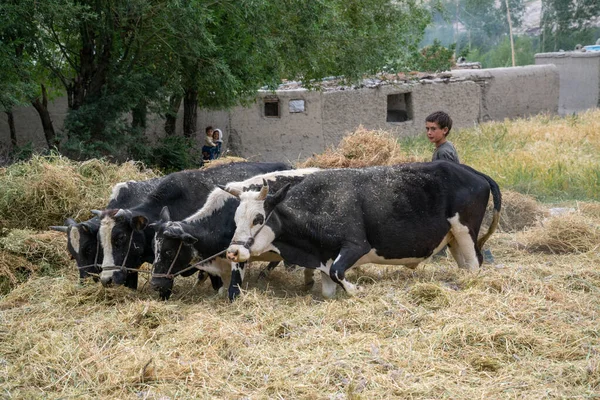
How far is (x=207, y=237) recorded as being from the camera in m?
8.38

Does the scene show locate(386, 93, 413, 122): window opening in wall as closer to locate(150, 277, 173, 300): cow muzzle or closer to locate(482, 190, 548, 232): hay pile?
locate(482, 190, 548, 232): hay pile

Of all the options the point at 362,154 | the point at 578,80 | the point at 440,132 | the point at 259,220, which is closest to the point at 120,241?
the point at 259,220

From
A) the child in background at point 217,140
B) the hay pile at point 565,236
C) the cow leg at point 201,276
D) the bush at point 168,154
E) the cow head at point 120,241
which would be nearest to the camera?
the cow head at point 120,241

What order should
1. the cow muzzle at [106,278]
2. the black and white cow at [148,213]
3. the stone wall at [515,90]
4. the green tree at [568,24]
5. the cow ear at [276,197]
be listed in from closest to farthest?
the cow ear at [276,197] → the cow muzzle at [106,278] → the black and white cow at [148,213] → the stone wall at [515,90] → the green tree at [568,24]

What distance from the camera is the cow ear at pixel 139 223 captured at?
8562mm

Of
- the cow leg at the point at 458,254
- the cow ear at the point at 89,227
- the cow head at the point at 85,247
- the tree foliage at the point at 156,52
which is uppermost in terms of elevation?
the tree foliage at the point at 156,52

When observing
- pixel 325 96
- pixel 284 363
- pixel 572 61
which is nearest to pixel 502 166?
pixel 325 96

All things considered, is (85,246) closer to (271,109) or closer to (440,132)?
(440,132)

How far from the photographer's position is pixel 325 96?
61.8 feet

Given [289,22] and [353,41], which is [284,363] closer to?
[289,22]

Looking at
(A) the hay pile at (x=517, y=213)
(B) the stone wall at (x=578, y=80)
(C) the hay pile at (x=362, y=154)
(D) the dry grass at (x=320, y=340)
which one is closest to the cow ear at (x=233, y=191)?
(D) the dry grass at (x=320, y=340)

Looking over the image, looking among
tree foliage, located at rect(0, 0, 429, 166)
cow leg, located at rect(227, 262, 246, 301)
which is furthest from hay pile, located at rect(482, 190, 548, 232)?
tree foliage, located at rect(0, 0, 429, 166)

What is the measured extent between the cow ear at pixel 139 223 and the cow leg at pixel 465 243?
329 centimetres

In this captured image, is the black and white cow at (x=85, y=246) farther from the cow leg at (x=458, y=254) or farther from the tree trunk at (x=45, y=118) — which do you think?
the tree trunk at (x=45, y=118)
